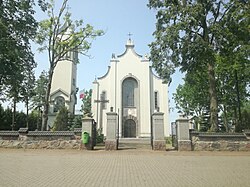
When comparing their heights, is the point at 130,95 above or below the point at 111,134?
above

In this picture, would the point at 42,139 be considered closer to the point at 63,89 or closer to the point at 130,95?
the point at 130,95

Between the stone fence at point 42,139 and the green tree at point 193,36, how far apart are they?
879 centimetres

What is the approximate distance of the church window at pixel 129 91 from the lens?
36156 mm

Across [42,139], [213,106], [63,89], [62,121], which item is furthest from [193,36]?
[63,89]

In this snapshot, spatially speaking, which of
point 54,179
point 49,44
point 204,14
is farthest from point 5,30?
point 54,179

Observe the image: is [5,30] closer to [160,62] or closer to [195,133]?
[160,62]

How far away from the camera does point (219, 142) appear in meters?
14.5

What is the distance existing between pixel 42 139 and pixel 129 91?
75.4ft

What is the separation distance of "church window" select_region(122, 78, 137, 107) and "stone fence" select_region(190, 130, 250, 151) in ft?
71.3

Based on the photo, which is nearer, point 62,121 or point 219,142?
point 219,142

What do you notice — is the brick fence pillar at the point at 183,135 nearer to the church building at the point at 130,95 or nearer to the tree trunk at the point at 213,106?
the tree trunk at the point at 213,106

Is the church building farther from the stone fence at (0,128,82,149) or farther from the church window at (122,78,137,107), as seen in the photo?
the stone fence at (0,128,82,149)

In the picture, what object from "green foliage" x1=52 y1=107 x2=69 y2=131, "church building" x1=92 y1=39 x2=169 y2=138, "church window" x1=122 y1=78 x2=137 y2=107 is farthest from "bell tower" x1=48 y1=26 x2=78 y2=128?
"church window" x1=122 y1=78 x2=137 y2=107

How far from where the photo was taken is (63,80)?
3919 cm
